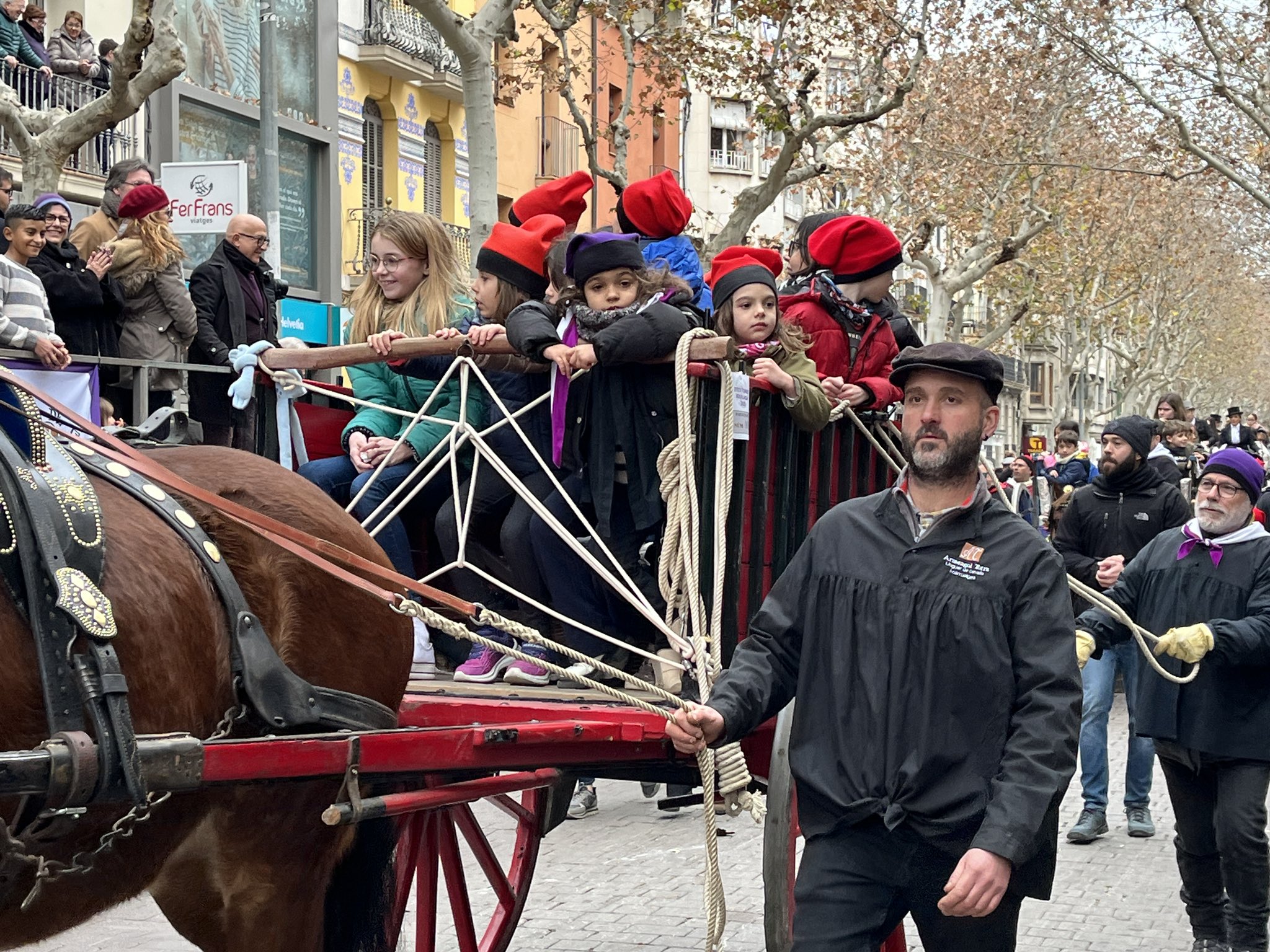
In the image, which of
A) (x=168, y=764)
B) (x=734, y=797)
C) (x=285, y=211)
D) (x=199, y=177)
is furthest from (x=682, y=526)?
(x=285, y=211)

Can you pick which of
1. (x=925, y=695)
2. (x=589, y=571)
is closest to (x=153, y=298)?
(x=589, y=571)

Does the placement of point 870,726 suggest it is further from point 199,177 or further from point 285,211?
point 285,211

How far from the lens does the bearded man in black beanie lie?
7.81 m

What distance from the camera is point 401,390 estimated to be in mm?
5109

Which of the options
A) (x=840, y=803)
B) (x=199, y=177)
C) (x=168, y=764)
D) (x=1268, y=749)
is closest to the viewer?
(x=168, y=764)

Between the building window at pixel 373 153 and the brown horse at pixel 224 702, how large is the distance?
71.1 feet

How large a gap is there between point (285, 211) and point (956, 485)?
1967cm

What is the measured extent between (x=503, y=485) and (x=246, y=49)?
1704cm

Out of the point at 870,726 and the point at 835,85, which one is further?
the point at 835,85

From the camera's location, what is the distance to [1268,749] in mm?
Answer: 5352

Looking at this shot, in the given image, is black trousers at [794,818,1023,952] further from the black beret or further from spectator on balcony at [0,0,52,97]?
spectator on balcony at [0,0,52,97]

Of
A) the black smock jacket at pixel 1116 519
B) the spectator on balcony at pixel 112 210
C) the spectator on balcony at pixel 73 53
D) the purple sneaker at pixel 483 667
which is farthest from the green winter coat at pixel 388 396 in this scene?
the spectator on balcony at pixel 73 53

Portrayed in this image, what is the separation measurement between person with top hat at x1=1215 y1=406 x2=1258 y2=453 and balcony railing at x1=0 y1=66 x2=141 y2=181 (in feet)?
43.2

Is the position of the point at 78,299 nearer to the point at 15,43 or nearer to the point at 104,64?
the point at 15,43
